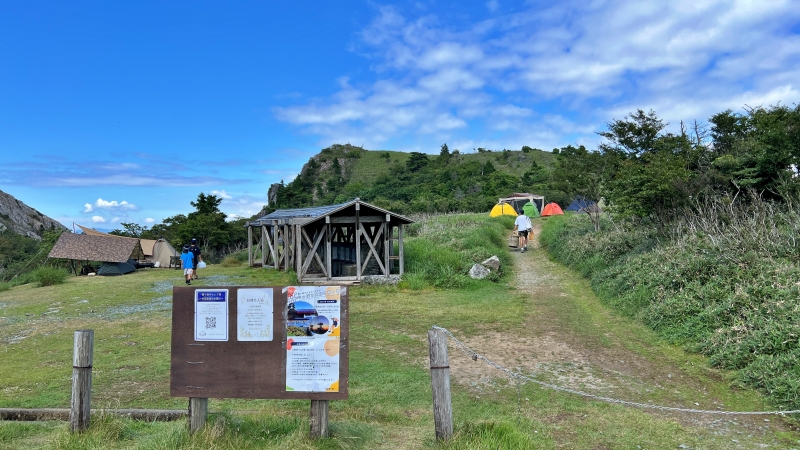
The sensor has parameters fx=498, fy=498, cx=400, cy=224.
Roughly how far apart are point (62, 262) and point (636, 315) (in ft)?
82.0

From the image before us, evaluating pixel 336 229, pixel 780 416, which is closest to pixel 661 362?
pixel 780 416

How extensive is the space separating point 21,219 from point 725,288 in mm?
83351

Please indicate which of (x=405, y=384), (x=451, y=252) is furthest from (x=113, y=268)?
(x=405, y=384)

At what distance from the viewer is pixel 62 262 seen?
932 inches

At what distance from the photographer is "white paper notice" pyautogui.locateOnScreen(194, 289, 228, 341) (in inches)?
162

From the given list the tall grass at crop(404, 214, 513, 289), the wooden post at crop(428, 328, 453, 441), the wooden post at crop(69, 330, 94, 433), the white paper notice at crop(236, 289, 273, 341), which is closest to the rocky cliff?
the tall grass at crop(404, 214, 513, 289)

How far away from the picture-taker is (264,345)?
13.4ft

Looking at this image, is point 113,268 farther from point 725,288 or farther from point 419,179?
point 419,179

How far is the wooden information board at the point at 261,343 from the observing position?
4031mm

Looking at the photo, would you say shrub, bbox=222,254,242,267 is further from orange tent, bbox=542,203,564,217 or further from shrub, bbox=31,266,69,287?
orange tent, bbox=542,203,564,217

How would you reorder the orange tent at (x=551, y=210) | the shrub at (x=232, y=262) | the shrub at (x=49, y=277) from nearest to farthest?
the shrub at (x=49, y=277) → the shrub at (x=232, y=262) → the orange tent at (x=551, y=210)

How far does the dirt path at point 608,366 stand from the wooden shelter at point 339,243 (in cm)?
607

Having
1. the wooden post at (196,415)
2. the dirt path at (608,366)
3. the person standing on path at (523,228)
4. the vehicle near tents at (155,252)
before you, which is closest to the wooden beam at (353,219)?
the dirt path at (608,366)

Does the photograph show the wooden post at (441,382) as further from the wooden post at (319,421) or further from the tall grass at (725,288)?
the tall grass at (725,288)
